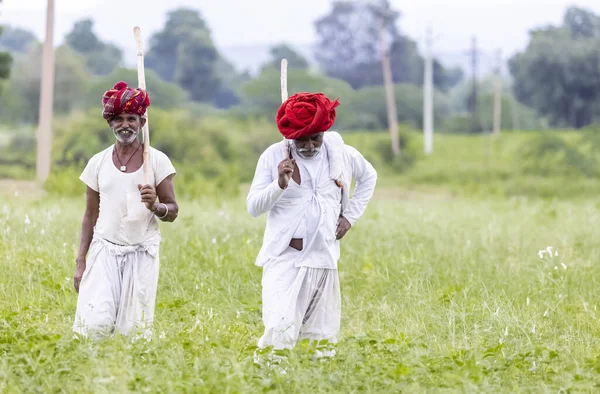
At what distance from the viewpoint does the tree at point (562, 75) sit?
185 feet

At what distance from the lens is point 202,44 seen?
222ft

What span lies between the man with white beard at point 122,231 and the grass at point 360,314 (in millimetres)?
216

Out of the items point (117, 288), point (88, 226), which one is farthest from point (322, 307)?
point (88, 226)

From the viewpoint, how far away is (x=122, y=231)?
5.84m

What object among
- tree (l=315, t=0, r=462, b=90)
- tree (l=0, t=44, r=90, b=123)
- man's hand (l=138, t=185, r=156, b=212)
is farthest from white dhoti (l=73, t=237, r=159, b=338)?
tree (l=315, t=0, r=462, b=90)

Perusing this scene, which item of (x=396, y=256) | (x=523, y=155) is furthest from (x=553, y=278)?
(x=523, y=155)

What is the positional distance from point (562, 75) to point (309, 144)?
5396 cm

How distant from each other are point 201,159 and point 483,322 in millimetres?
28158

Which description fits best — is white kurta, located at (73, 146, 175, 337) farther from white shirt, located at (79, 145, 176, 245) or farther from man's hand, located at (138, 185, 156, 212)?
man's hand, located at (138, 185, 156, 212)

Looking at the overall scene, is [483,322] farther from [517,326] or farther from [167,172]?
[167,172]

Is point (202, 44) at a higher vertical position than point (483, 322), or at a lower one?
higher

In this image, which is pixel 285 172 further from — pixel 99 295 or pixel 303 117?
→ pixel 99 295

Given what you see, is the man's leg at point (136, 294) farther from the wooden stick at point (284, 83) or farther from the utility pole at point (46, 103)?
the utility pole at point (46, 103)

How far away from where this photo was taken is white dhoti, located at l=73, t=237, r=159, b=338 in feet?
19.0
